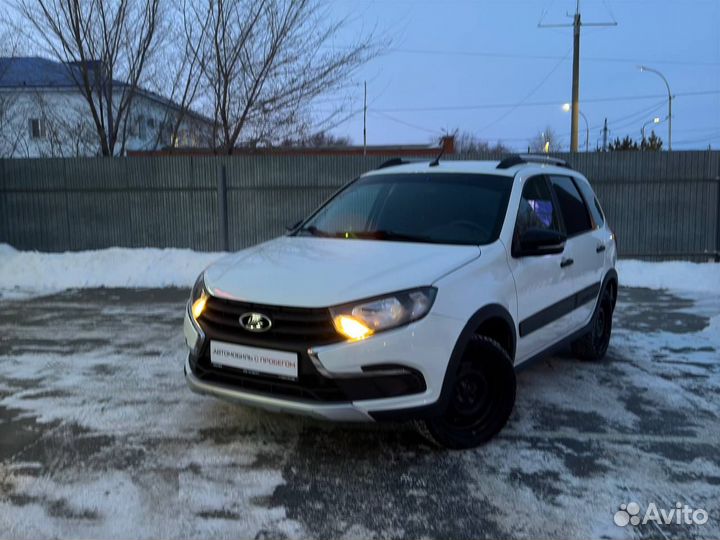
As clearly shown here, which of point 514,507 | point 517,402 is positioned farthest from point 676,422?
point 514,507

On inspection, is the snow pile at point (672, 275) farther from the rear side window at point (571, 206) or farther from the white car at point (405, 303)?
the white car at point (405, 303)

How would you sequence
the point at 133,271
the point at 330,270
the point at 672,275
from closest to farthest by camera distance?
the point at 330,270
the point at 672,275
the point at 133,271

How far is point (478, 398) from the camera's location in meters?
3.84

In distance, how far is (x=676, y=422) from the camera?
427 centimetres

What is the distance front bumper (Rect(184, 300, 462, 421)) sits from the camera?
10.4 ft

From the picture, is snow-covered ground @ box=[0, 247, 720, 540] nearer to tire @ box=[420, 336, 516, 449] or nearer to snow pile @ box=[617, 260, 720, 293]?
tire @ box=[420, 336, 516, 449]

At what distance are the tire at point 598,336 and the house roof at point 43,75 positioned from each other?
11.0 metres

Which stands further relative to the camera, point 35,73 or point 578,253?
point 35,73

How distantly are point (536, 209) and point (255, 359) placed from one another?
2.46 meters

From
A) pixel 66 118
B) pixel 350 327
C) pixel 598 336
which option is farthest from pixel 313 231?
pixel 66 118

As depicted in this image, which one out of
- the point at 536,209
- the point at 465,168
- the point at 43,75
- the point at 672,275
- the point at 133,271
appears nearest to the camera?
the point at 536,209

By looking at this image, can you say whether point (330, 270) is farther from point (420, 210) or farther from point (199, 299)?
point (420, 210)

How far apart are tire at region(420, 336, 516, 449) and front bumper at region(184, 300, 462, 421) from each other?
13.5 inches

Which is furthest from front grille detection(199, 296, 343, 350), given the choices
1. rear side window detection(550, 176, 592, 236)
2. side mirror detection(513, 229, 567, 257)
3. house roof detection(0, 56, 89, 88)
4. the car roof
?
house roof detection(0, 56, 89, 88)
